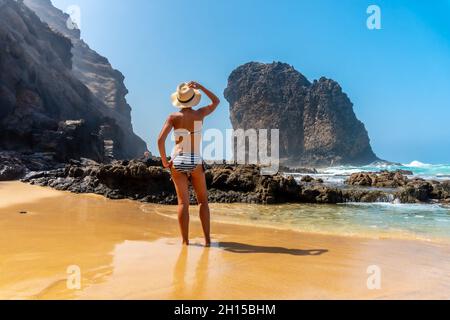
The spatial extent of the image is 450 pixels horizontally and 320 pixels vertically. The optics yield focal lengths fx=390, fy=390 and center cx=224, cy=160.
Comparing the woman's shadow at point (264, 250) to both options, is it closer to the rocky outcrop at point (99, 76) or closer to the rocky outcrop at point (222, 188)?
the rocky outcrop at point (222, 188)

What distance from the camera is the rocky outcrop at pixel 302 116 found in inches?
4653

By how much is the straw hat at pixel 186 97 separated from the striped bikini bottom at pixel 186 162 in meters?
0.55

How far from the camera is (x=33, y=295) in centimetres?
243

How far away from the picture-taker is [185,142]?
4.34 meters

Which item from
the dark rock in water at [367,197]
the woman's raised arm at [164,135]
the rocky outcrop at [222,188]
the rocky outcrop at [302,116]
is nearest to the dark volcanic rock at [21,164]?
the rocky outcrop at [222,188]

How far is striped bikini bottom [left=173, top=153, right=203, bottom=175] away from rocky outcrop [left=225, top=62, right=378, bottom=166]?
4434 inches

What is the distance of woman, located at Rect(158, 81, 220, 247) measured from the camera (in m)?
4.32

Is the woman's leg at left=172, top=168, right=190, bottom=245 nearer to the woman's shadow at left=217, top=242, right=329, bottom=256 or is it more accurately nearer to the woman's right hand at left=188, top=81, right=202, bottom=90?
the woman's shadow at left=217, top=242, right=329, bottom=256

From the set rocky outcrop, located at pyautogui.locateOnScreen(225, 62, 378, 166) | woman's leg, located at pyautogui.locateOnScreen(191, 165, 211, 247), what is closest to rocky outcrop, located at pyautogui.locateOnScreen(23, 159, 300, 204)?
woman's leg, located at pyautogui.locateOnScreen(191, 165, 211, 247)

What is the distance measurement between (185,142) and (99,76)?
342 feet

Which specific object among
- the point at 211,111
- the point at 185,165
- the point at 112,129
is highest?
the point at 112,129
